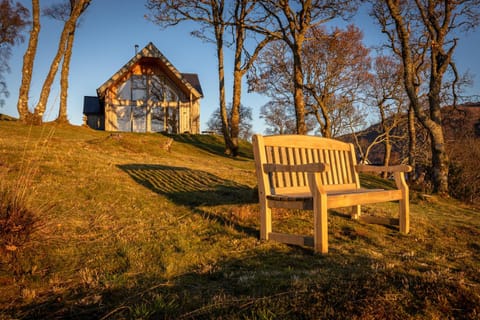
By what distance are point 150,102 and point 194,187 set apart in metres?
21.9

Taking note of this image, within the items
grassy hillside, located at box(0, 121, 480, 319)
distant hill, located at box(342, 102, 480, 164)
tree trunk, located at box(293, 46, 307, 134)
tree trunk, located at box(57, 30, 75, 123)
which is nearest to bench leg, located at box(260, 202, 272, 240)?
grassy hillside, located at box(0, 121, 480, 319)

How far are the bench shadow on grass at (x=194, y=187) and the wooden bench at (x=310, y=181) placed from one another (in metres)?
0.67

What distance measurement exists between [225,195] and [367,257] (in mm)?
3611

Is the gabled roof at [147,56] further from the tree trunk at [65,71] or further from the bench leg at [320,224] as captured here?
the bench leg at [320,224]

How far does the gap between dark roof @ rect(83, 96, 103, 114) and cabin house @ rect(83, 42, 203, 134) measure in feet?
15.1

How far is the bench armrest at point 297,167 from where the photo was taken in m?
3.95

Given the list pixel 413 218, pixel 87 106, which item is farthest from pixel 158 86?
pixel 413 218

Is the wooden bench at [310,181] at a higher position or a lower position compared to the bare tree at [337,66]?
lower

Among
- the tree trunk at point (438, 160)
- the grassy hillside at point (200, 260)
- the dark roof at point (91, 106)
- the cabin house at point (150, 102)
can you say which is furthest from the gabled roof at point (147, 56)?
the grassy hillside at point (200, 260)

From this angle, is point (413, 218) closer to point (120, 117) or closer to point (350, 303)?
point (350, 303)

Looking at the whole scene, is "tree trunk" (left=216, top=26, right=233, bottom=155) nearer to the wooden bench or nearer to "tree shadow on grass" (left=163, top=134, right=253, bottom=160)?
"tree shadow on grass" (left=163, top=134, right=253, bottom=160)

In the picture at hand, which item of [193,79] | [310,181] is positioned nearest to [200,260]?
[310,181]

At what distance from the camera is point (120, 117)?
28.3m

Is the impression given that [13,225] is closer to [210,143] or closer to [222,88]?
[222,88]
